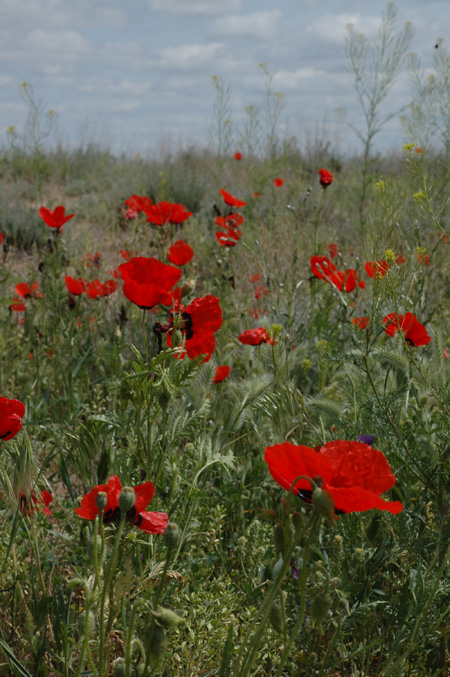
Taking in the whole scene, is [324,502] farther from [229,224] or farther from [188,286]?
[229,224]

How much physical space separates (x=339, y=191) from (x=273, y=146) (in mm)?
2756

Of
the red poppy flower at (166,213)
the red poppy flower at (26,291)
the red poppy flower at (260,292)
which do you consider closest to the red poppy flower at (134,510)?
the red poppy flower at (166,213)

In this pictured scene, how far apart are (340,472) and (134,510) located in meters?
0.41

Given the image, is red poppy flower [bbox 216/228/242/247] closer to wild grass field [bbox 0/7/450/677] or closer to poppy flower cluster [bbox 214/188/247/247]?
poppy flower cluster [bbox 214/188/247/247]

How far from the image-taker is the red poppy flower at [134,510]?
3.81 feet

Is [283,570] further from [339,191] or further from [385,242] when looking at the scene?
[339,191]

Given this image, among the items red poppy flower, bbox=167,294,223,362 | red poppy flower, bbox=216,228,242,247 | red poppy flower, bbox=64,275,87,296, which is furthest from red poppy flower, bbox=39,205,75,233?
red poppy flower, bbox=167,294,223,362

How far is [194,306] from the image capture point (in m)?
1.50

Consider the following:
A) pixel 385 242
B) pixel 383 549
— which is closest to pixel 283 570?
pixel 383 549

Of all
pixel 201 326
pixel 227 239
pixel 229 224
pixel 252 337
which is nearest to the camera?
pixel 201 326

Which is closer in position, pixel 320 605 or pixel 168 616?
pixel 168 616

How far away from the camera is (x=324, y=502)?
0.80m

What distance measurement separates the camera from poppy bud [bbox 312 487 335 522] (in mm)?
797

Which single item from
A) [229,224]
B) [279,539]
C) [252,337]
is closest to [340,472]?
[279,539]
